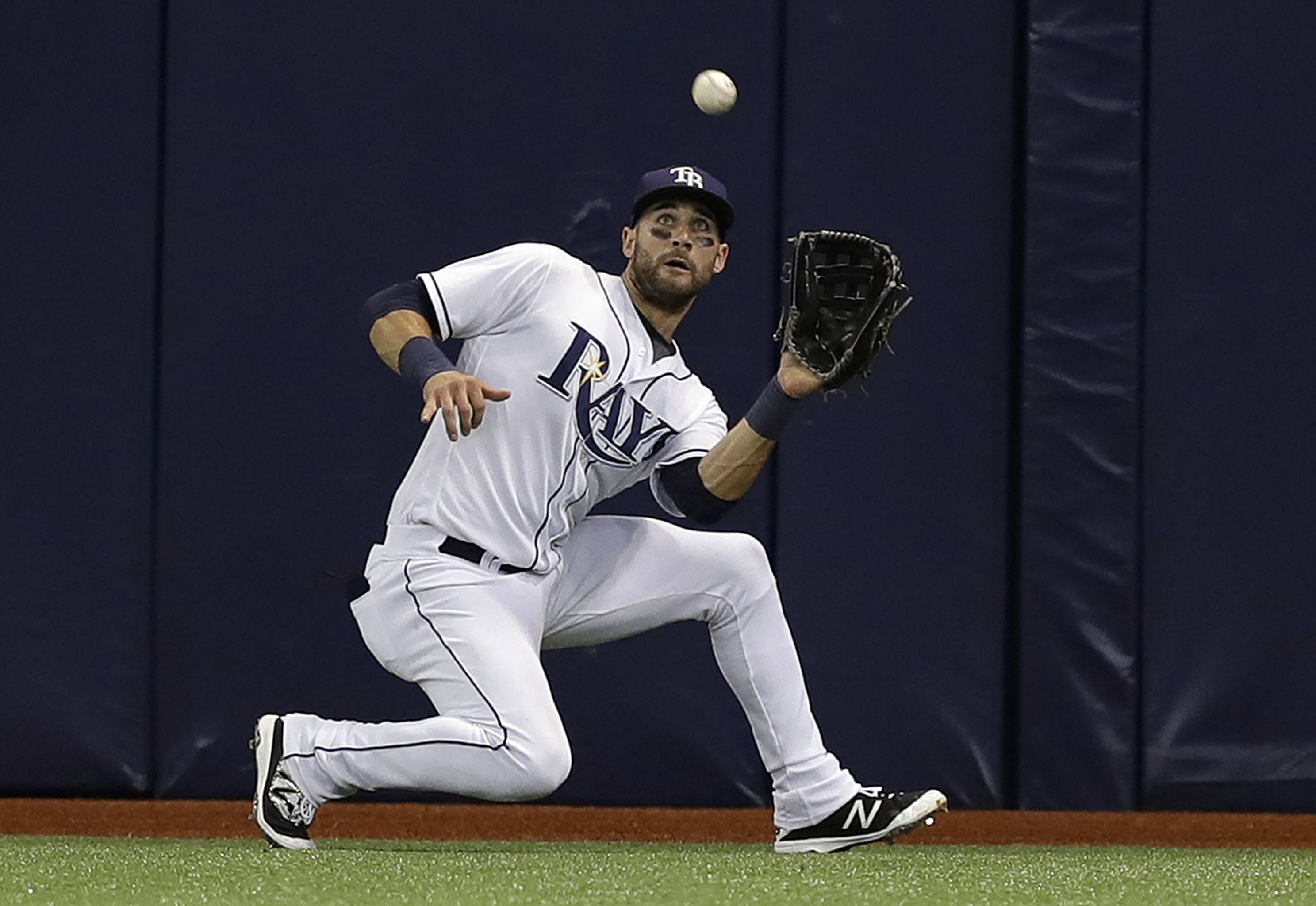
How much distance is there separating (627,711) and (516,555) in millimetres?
1117

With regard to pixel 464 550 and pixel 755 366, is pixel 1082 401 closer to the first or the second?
pixel 755 366

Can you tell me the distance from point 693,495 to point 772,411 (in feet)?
0.92

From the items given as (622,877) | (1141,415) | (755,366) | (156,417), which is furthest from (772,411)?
(156,417)

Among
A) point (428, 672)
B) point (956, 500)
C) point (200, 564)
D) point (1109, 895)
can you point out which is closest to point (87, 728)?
point (200, 564)

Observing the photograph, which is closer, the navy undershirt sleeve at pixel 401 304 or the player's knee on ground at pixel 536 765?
the player's knee on ground at pixel 536 765

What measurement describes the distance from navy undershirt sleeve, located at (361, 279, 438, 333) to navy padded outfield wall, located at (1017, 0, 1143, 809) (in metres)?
1.66

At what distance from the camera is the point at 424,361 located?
3.42 metres

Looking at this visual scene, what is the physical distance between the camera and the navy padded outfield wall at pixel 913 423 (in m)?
4.73

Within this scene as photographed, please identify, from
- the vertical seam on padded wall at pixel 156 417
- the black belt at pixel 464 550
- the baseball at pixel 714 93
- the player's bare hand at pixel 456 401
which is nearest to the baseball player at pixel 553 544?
the black belt at pixel 464 550

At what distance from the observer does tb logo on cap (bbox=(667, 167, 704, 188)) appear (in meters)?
3.80

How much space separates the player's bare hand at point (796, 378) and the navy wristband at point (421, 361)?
1.97 ft

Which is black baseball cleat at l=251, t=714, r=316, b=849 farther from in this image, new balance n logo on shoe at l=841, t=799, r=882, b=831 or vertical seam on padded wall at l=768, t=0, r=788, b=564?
vertical seam on padded wall at l=768, t=0, r=788, b=564

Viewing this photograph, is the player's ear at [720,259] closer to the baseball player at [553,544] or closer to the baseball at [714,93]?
the baseball player at [553,544]

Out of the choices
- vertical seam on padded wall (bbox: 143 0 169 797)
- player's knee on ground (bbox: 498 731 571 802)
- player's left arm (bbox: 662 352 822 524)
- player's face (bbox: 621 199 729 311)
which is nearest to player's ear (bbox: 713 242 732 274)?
player's face (bbox: 621 199 729 311)
